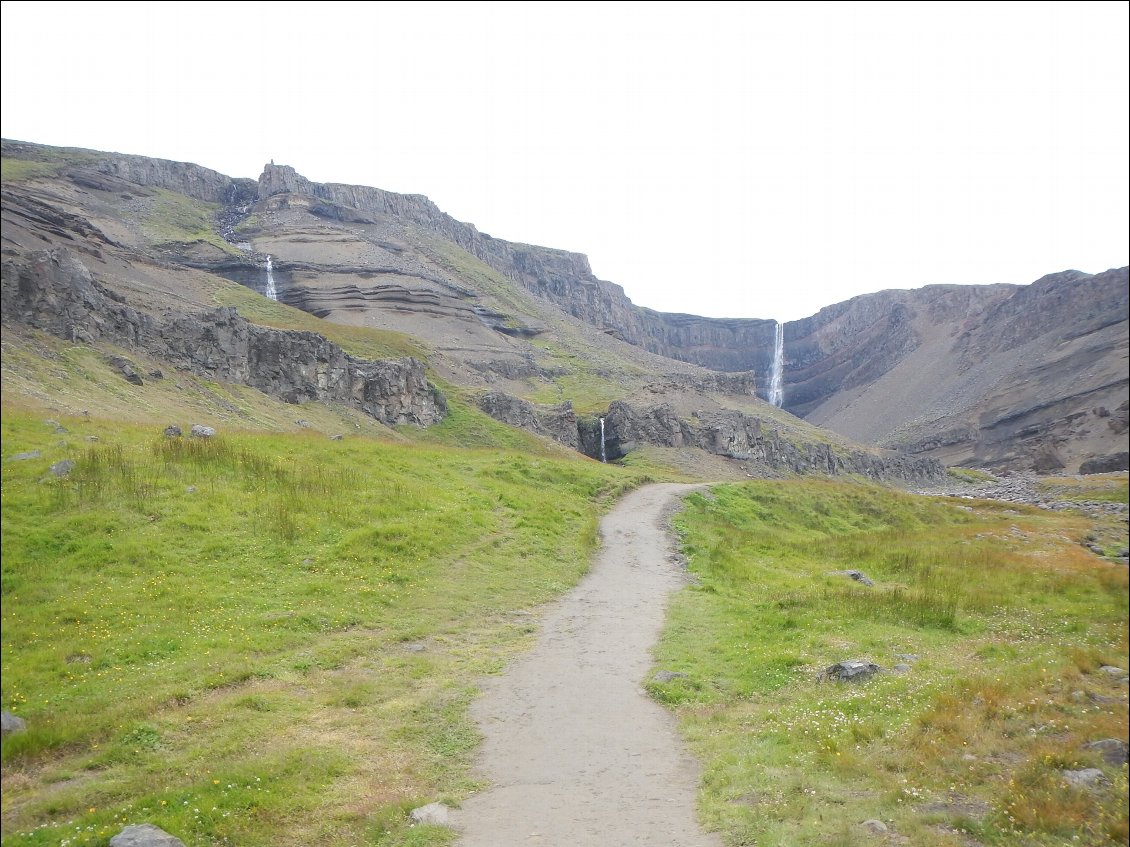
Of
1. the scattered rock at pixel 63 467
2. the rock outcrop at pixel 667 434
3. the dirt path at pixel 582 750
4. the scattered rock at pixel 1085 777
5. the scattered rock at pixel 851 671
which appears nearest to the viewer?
the scattered rock at pixel 1085 777

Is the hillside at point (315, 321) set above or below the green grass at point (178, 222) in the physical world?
below

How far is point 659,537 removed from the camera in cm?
3262

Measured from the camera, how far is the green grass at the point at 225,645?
277 inches

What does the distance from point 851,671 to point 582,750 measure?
5659mm

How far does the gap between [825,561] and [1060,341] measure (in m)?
105

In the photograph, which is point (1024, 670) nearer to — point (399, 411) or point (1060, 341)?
point (399, 411)

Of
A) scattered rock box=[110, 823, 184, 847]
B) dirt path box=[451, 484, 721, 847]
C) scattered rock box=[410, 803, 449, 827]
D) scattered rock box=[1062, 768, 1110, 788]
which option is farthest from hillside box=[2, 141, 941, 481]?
scattered rock box=[1062, 768, 1110, 788]

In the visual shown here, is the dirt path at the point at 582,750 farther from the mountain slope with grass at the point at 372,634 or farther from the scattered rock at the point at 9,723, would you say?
the scattered rock at the point at 9,723

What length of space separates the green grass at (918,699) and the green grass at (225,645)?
452 centimetres

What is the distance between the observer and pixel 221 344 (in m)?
45.4

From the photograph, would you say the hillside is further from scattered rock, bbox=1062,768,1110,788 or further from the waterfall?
scattered rock, bbox=1062,768,1110,788

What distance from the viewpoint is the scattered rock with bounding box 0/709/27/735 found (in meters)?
5.83

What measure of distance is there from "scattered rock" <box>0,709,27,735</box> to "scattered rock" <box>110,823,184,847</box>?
1866 mm

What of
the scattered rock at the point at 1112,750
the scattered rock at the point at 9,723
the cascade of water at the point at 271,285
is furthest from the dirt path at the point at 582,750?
the cascade of water at the point at 271,285
